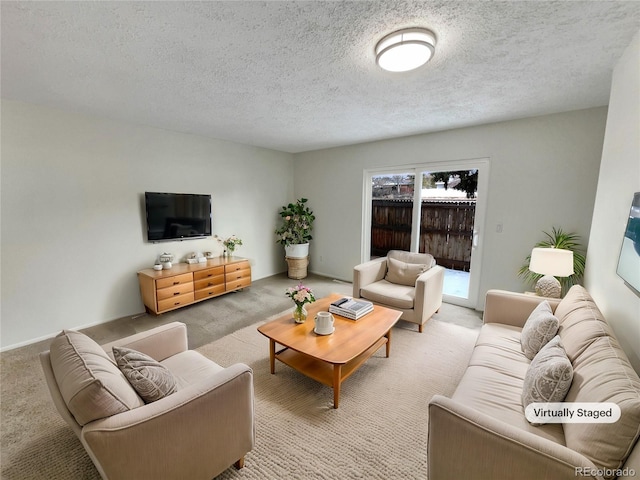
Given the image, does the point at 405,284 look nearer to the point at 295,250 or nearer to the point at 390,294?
the point at 390,294

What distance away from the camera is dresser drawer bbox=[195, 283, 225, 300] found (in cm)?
368

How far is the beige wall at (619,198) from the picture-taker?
1540 mm

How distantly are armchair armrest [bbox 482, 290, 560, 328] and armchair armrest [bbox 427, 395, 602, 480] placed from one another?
1498 mm

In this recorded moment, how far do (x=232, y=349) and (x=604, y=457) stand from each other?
259cm

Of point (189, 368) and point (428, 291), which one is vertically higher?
point (428, 291)

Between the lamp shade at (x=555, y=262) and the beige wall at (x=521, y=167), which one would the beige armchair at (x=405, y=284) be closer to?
the beige wall at (x=521, y=167)

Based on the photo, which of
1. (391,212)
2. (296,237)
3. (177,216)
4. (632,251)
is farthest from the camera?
(296,237)

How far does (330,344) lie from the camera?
6.70ft

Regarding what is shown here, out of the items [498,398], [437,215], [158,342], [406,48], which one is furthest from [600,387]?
[437,215]

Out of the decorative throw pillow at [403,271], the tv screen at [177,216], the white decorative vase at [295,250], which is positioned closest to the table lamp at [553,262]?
the decorative throw pillow at [403,271]

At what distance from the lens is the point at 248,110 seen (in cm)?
288

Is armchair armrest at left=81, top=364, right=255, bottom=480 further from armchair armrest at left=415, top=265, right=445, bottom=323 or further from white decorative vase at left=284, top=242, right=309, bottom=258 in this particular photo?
white decorative vase at left=284, top=242, right=309, bottom=258

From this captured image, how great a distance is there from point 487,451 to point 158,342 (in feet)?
6.25

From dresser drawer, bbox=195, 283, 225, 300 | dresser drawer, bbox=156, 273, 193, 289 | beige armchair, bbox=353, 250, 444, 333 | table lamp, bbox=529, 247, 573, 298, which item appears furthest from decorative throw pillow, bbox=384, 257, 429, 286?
dresser drawer, bbox=156, 273, 193, 289
